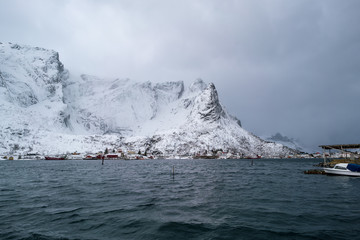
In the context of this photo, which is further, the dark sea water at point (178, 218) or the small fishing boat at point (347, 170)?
the small fishing boat at point (347, 170)

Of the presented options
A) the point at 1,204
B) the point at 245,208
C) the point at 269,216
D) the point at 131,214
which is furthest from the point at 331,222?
the point at 1,204

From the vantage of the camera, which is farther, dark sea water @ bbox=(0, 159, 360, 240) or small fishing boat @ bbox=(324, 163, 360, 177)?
small fishing boat @ bbox=(324, 163, 360, 177)

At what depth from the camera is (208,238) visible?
1195 cm

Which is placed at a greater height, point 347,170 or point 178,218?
point 347,170

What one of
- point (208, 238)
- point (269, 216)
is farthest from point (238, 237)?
point (269, 216)

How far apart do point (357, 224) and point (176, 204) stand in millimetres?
14147

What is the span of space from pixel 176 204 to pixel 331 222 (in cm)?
1265

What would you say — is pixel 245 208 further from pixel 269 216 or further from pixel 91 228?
pixel 91 228

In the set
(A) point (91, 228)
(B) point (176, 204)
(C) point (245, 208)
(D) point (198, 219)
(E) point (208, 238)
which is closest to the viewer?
(E) point (208, 238)

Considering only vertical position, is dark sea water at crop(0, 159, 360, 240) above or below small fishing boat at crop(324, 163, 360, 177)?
below

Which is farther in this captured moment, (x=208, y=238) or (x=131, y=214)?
(x=131, y=214)

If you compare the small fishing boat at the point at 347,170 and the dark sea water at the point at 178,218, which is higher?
the small fishing boat at the point at 347,170

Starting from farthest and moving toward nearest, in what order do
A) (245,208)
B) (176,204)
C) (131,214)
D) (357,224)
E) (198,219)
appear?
(176,204) → (245,208) → (131,214) → (198,219) → (357,224)

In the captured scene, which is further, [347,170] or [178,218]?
[347,170]
